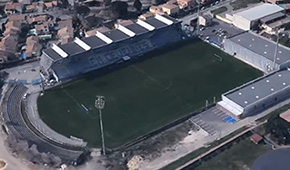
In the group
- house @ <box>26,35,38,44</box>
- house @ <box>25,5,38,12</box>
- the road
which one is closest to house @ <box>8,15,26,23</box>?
house @ <box>25,5,38,12</box>

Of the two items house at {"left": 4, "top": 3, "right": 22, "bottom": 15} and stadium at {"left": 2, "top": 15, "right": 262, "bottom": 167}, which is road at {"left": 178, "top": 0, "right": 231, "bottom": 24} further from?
house at {"left": 4, "top": 3, "right": 22, "bottom": 15}

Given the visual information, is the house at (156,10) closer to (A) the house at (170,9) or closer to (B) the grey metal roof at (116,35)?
(A) the house at (170,9)

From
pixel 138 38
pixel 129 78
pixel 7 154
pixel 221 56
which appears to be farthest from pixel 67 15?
pixel 7 154

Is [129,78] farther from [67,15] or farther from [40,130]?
[67,15]

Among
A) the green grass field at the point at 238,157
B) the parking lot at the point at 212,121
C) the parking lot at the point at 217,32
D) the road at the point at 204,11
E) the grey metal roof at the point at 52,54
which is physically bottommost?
the green grass field at the point at 238,157

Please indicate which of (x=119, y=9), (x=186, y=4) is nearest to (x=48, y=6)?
(x=119, y=9)

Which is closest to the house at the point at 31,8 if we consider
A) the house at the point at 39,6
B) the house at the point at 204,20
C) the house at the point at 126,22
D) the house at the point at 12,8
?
the house at the point at 39,6
